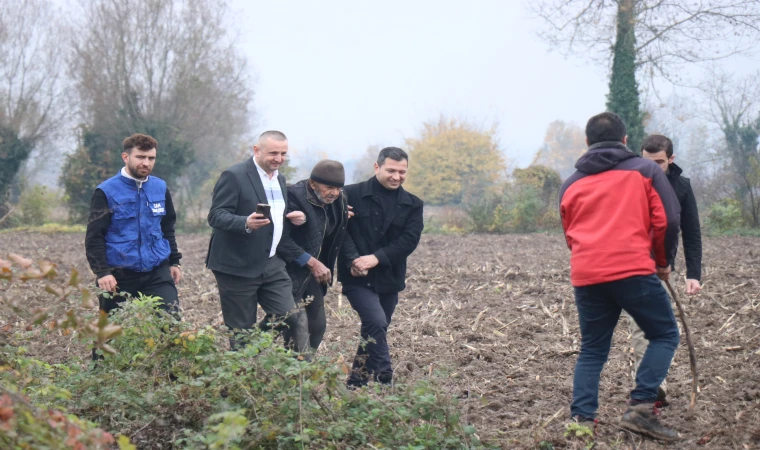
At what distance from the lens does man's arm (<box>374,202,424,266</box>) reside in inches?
235

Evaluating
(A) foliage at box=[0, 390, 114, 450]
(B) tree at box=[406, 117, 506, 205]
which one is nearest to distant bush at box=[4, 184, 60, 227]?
(B) tree at box=[406, 117, 506, 205]

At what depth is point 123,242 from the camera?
5668 mm

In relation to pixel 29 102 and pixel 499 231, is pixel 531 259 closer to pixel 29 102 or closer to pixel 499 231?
pixel 499 231

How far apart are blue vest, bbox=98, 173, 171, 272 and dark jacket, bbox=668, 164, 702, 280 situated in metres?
3.70

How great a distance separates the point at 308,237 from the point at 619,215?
235cm

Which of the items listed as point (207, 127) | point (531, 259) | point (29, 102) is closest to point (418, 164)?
point (207, 127)

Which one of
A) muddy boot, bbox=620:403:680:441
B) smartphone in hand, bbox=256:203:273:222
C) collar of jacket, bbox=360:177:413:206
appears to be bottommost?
muddy boot, bbox=620:403:680:441

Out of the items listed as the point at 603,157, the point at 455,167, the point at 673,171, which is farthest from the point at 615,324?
the point at 455,167

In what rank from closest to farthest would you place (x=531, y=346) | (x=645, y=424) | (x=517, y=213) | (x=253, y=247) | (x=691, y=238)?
1. (x=645, y=424)
2. (x=691, y=238)
3. (x=253, y=247)
4. (x=531, y=346)
5. (x=517, y=213)

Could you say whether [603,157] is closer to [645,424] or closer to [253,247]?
[645,424]

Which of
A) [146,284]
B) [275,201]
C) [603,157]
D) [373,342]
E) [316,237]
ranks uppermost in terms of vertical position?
[603,157]

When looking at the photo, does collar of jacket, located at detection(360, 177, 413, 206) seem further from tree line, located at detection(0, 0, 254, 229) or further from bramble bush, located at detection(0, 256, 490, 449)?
tree line, located at detection(0, 0, 254, 229)

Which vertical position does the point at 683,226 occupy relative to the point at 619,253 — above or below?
above

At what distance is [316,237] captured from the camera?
588 centimetres
